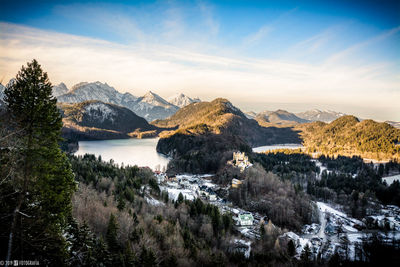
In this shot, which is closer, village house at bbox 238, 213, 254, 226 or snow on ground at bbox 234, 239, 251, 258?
snow on ground at bbox 234, 239, 251, 258

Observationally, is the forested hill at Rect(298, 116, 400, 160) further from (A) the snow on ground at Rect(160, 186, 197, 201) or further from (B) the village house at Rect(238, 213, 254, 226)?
(B) the village house at Rect(238, 213, 254, 226)

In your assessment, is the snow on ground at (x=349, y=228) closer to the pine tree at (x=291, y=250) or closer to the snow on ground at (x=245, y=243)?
the pine tree at (x=291, y=250)

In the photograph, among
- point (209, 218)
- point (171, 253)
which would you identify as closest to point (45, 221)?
point (171, 253)

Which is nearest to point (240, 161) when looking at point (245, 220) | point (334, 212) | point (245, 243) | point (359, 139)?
point (334, 212)

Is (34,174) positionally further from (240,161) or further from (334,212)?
(240,161)

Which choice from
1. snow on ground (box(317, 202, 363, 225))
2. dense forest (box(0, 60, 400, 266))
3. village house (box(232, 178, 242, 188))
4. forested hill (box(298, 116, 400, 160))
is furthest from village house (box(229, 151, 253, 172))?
forested hill (box(298, 116, 400, 160))

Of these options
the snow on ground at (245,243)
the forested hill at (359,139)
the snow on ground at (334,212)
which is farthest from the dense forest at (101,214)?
the forested hill at (359,139)
